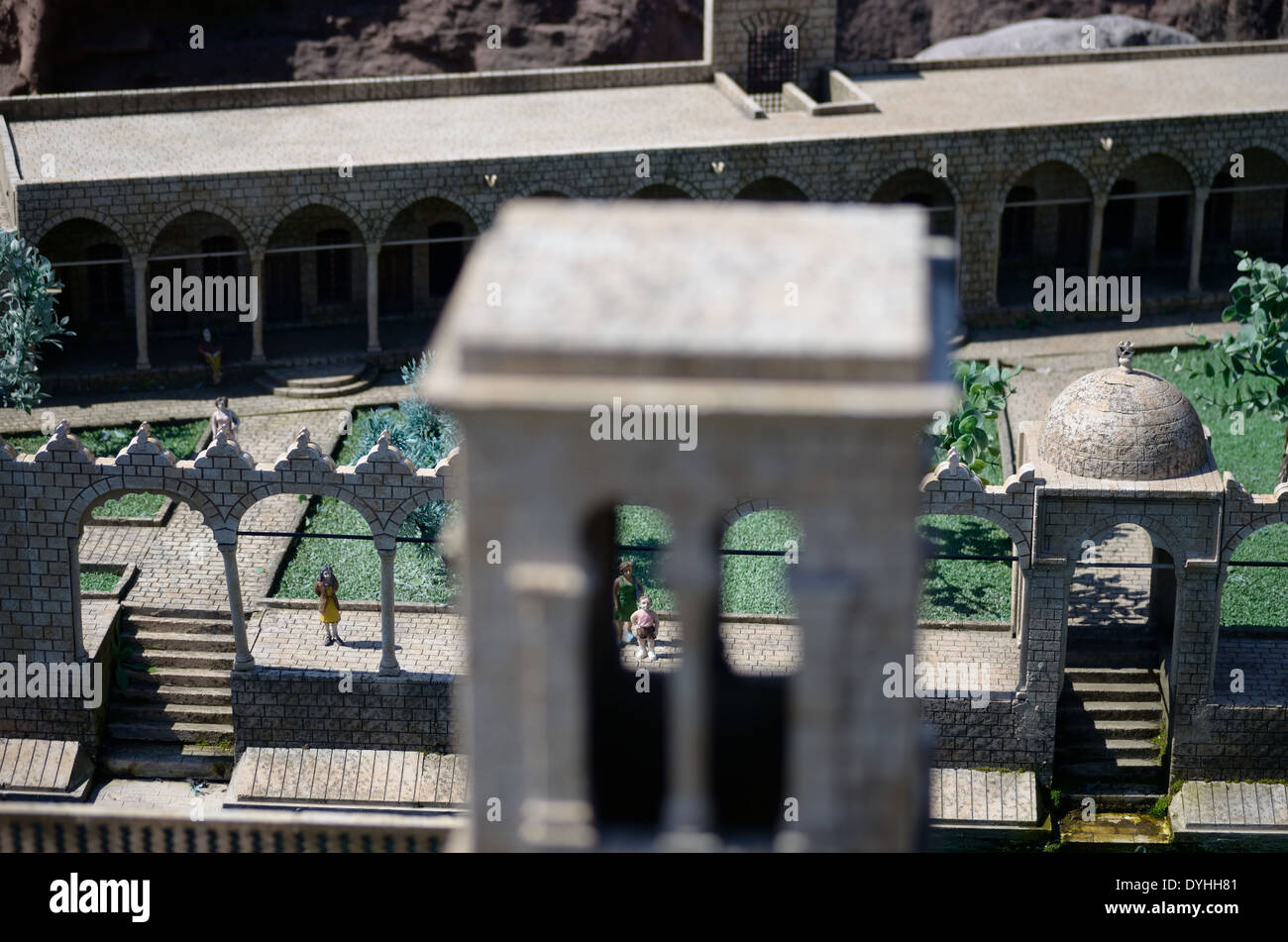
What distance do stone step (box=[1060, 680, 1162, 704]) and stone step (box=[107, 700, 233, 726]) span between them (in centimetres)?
911

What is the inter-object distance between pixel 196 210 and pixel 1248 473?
1537 centimetres

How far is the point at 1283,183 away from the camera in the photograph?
36406 millimetres

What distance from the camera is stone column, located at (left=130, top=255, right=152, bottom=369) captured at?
105 ft

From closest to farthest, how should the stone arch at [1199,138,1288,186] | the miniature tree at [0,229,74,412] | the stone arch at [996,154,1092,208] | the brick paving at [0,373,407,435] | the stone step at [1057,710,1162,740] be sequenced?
the stone step at [1057,710,1162,740] → the miniature tree at [0,229,74,412] → the brick paving at [0,373,407,435] → the stone arch at [996,154,1092,208] → the stone arch at [1199,138,1288,186]

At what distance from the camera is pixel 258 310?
32.2 meters

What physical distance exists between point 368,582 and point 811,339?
17877mm

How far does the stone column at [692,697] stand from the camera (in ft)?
28.9

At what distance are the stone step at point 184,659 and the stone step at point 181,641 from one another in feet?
0.23

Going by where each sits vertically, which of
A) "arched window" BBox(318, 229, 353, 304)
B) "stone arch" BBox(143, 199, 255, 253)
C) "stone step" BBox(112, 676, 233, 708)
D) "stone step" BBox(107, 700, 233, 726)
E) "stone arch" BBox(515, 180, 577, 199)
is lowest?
"stone step" BBox(107, 700, 233, 726)

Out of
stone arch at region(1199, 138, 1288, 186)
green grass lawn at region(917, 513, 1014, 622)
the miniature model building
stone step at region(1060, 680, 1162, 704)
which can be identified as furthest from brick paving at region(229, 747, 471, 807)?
stone arch at region(1199, 138, 1288, 186)

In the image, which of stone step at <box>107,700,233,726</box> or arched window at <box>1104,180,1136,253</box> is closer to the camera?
stone step at <box>107,700,233,726</box>

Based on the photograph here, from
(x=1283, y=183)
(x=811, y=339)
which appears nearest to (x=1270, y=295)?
(x=1283, y=183)

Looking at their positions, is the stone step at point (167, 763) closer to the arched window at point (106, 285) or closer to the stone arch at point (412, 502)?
the stone arch at point (412, 502)

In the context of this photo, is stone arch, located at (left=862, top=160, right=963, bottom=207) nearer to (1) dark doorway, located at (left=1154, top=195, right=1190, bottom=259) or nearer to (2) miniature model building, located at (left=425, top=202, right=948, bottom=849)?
(1) dark doorway, located at (left=1154, top=195, right=1190, bottom=259)
